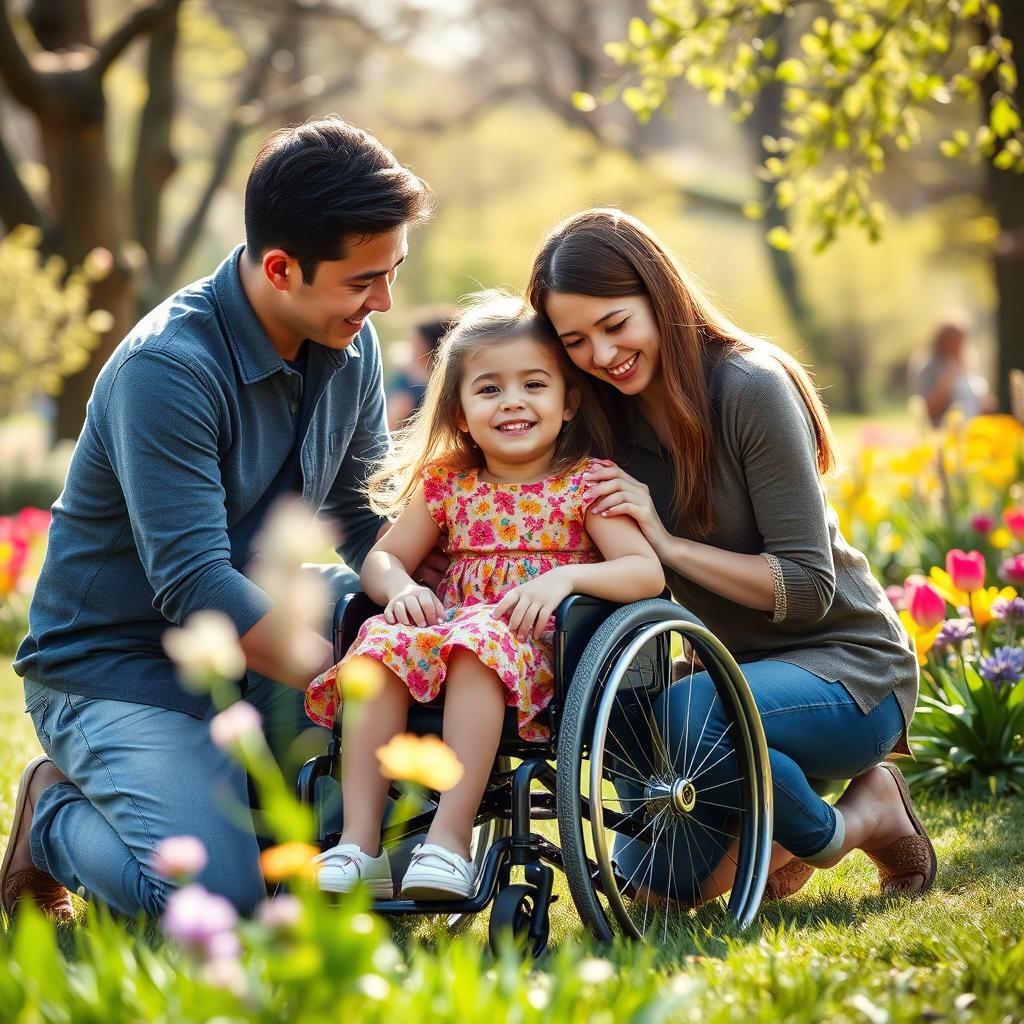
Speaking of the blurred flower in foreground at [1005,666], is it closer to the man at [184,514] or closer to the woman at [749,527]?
the woman at [749,527]

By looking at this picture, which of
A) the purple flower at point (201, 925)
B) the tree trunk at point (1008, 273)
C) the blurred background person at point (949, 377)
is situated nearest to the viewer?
the purple flower at point (201, 925)

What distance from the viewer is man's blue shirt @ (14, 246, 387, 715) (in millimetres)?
2725

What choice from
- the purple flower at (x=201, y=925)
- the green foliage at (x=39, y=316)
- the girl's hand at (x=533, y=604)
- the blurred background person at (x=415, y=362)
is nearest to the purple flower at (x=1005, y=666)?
the girl's hand at (x=533, y=604)

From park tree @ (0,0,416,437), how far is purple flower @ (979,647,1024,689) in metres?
6.92

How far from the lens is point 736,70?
5281mm

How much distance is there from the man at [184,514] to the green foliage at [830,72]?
242 cm

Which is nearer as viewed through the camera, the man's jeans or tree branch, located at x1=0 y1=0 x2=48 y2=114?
Answer: the man's jeans

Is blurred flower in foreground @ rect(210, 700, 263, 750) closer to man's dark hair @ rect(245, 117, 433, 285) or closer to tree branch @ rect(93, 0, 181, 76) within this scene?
man's dark hair @ rect(245, 117, 433, 285)

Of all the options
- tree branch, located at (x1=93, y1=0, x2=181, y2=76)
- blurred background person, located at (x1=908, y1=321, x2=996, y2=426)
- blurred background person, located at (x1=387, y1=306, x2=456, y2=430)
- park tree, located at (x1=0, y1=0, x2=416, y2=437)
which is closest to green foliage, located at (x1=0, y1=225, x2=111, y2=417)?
park tree, located at (x1=0, y1=0, x2=416, y2=437)

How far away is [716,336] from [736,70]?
268 centimetres

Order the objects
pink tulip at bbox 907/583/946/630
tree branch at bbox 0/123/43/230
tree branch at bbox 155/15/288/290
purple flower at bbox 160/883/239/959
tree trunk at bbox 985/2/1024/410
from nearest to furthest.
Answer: purple flower at bbox 160/883/239/959
pink tulip at bbox 907/583/946/630
tree trunk at bbox 985/2/1024/410
tree branch at bbox 0/123/43/230
tree branch at bbox 155/15/288/290

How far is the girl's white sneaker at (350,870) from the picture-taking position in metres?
2.38

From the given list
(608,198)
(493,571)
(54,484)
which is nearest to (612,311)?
(493,571)

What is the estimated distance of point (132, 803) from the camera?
2785 mm
